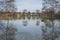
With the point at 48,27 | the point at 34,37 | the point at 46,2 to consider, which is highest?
the point at 46,2

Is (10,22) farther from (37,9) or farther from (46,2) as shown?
(46,2)

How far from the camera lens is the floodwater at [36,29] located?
200 centimetres

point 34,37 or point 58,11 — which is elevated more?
point 58,11

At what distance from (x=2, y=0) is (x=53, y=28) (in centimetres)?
80

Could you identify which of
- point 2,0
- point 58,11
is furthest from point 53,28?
point 2,0

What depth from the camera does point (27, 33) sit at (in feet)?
6.59

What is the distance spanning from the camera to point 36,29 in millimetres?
1995

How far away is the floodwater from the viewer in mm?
1997

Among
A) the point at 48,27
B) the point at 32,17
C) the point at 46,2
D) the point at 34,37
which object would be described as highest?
the point at 46,2

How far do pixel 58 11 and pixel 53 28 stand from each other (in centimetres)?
24

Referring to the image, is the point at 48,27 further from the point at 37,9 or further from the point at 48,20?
the point at 37,9

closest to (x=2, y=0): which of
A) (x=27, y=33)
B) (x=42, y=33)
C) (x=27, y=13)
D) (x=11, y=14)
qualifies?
(x=11, y=14)

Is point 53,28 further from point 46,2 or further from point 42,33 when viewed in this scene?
point 46,2

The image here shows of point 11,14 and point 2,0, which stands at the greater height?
point 2,0
